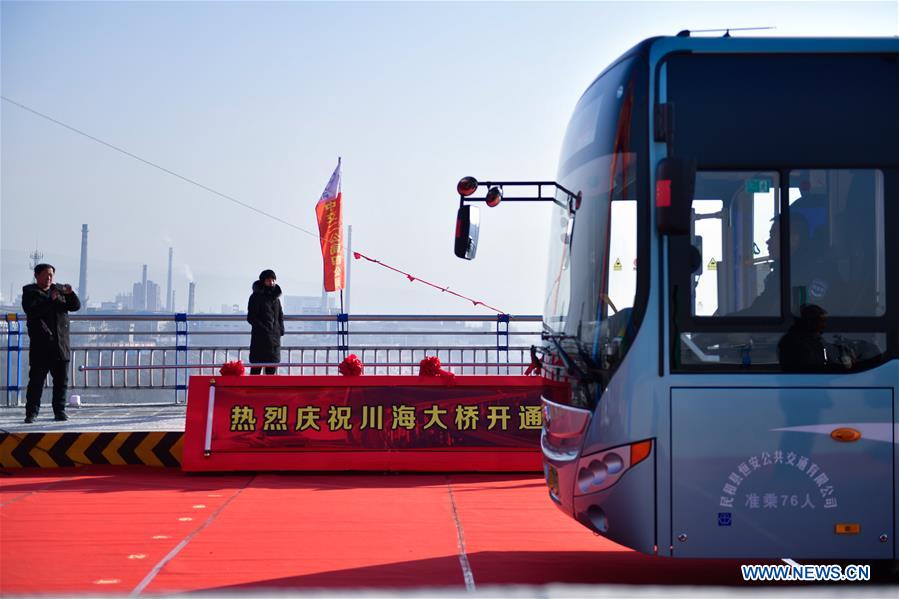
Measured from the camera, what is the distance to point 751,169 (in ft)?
21.0

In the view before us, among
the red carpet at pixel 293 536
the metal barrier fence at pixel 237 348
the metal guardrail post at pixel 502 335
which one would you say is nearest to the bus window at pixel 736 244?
the red carpet at pixel 293 536

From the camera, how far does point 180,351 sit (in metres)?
16.5

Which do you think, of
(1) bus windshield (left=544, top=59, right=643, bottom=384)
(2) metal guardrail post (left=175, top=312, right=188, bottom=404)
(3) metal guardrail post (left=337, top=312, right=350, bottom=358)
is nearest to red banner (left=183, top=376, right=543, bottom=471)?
(1) bus windshield (left=544, top=59, right=643, bottom=384)

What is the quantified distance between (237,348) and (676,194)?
39.0ft

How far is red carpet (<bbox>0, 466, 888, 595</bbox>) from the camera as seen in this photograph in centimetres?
685

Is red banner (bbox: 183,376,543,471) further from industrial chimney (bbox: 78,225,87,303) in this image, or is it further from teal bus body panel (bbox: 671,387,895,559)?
industrial chimney (bbox: 78,225,87,303)

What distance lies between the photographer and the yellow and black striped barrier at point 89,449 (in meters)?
11.8

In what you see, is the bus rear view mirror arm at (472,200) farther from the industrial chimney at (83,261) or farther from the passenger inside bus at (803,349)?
the industrial chimney at (83,261)

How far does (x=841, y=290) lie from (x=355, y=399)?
6.40m

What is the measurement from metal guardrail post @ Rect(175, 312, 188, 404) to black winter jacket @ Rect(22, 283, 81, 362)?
8.79ft

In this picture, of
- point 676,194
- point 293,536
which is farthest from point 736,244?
point 293,536

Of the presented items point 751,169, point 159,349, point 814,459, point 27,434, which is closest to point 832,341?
point 814,459

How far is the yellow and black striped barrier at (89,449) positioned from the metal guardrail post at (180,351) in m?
4.58

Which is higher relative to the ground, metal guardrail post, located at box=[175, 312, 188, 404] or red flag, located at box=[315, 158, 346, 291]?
red flag, located at box=[315, 158, 346, 291]
